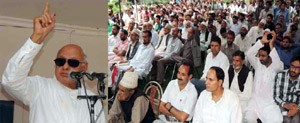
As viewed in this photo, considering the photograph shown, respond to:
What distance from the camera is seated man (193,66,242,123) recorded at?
2467 millimetres

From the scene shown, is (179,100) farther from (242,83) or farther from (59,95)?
(59,95)

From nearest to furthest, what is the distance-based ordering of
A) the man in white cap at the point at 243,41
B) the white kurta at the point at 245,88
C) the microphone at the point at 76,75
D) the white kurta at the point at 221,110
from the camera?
1. the microphone at the point at 76,75
2. the white kurta at the point at 221,110
3. the white kurta at the point at 245,88
4. the man in white cap at the point at 243,41

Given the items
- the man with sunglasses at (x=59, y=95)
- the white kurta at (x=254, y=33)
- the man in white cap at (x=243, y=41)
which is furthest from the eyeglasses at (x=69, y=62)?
the white kurta at (x=254, y=33)

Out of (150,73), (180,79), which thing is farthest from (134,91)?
(150,73)

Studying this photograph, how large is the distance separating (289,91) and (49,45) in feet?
5.11

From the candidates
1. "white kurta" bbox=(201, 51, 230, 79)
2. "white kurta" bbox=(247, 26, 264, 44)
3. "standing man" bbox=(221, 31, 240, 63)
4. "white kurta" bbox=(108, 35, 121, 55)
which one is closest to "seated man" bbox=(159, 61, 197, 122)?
"white kurta" bbox=(201, 51, 230, 79)

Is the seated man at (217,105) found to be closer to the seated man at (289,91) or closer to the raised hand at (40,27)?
the seated man at (289,91)

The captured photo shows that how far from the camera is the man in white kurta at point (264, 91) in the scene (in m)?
2.89

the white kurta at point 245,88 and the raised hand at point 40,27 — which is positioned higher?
the raised hand at point 40,27

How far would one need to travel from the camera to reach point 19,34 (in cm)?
275

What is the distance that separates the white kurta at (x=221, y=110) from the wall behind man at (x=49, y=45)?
2.16 feet

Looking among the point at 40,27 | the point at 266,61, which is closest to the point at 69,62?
the point at 40,27

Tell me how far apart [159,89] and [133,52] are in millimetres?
970

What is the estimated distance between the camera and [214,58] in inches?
134
